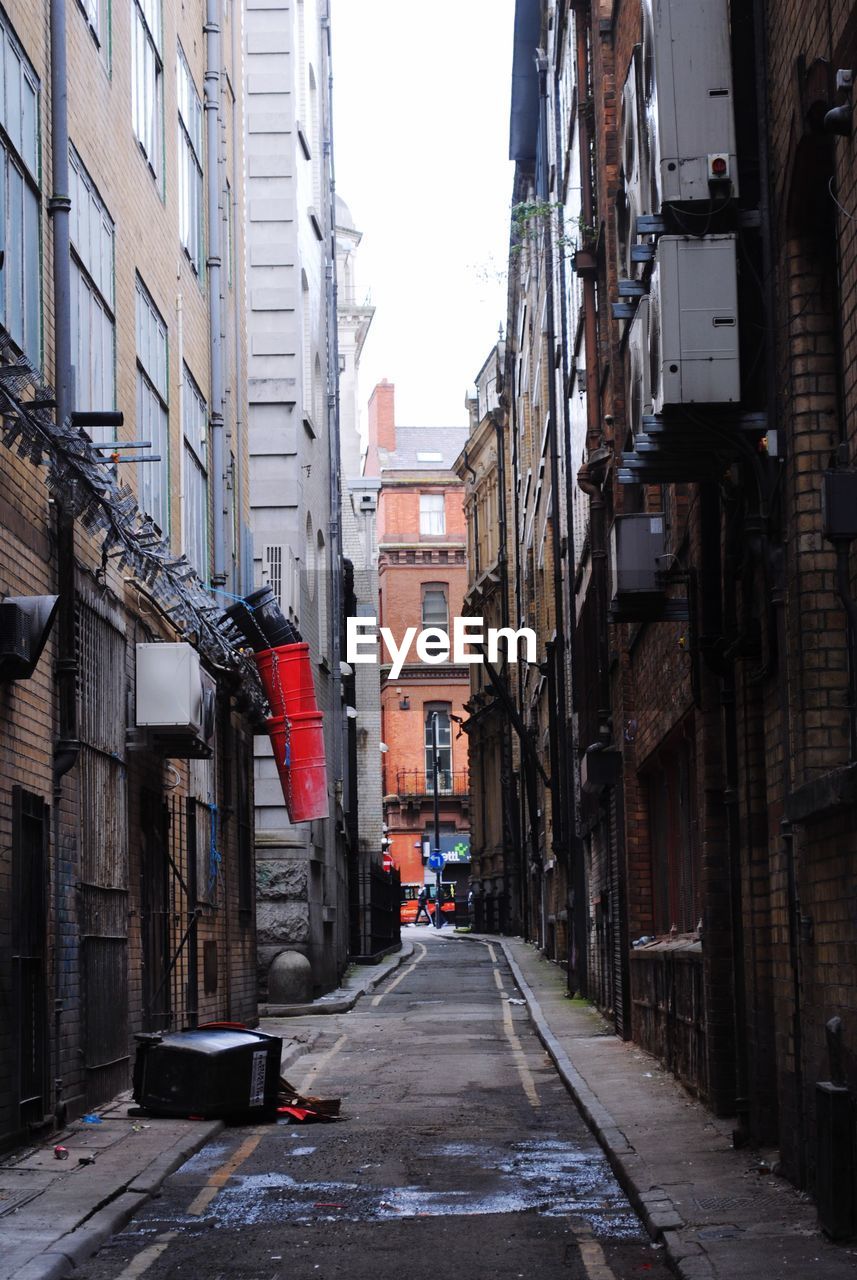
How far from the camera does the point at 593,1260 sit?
27.2 ft

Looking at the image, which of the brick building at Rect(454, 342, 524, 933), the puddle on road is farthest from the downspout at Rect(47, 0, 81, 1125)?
the brick building at Rect(454, 342, 524, 933)

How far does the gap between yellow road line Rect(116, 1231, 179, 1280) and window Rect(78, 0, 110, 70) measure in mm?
10062

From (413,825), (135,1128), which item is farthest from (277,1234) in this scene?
(413,825)

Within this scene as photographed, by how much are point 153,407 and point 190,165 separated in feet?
15.0

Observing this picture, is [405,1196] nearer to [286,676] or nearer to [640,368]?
[640,368]

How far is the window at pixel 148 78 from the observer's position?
17562mm

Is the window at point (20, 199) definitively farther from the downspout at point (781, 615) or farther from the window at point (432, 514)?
the window at point (432, 514)

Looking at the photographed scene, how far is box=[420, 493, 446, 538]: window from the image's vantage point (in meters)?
97.0

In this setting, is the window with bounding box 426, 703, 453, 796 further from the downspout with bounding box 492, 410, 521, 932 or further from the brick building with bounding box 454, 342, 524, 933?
the downspout with bounding box 492, 410, 521, 932

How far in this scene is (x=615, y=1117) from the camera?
42.7 ft

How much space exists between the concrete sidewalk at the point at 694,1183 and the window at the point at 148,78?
9764mm

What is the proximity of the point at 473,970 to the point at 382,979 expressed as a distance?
387cm

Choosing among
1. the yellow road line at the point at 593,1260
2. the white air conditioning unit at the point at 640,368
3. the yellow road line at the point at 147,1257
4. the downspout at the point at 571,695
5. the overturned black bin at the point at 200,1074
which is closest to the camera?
the yellow road line at the point at 593,1260

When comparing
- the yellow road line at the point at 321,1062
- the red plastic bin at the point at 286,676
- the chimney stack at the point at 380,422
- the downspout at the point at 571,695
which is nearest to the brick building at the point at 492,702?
the chimney stack at the point at 380,422
